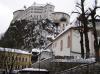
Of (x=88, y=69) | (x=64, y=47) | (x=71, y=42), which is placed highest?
(x=71, y=42)

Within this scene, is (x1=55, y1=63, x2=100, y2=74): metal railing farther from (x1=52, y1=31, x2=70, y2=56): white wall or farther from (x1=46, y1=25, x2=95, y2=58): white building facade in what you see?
(x1=52, y1=31, x2=70, y2=56): white wall

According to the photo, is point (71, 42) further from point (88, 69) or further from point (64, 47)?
point (88, 69)

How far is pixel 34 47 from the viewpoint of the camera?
8712 centimetres

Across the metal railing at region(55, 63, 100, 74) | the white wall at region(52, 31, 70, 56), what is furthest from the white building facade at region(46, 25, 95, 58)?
the metal railing at region(55, 63, 100, 74)

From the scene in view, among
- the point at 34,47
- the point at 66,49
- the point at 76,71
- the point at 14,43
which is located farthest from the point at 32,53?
the point at 76,71

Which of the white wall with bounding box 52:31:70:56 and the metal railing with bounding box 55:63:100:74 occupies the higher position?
the white wall with bounding box 52:31:70:56

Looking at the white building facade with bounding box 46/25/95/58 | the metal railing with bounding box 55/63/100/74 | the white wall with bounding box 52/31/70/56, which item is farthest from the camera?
the white wall with bounding box 52/31/70/56

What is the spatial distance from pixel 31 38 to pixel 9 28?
752 cm

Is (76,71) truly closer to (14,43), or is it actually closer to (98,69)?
(98,69)

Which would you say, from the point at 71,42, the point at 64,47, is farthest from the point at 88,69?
the point at 64,47

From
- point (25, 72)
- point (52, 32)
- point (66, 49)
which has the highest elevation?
point (52, 32)

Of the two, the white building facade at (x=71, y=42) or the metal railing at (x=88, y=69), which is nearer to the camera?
the metal railing at (x=88, y=69)

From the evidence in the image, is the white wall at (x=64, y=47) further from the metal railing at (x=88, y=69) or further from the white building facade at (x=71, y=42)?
the metal railing at (x=88, y=69)

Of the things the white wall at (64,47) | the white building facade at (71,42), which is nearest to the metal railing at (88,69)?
the white building facade at (71,42)
